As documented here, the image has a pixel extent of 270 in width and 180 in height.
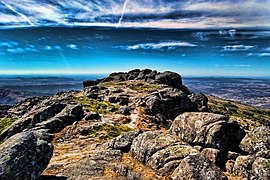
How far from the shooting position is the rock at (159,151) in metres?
30.0

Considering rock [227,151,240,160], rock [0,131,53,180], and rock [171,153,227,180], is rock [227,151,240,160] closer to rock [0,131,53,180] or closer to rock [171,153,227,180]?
rock [171,153,227,180]

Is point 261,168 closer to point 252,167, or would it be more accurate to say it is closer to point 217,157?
point 252,167

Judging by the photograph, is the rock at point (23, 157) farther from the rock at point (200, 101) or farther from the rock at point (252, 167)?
the rock at point (200, 101)

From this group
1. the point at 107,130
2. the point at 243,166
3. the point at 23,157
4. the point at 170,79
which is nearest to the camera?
the point at 23,157

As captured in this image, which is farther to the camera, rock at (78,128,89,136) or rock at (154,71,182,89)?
rock at (154,71,182,89)

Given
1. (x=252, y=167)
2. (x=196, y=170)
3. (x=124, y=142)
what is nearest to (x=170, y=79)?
(x=124, y=142)

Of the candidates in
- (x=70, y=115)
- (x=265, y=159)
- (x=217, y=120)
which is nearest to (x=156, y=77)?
(x=70, y=115)

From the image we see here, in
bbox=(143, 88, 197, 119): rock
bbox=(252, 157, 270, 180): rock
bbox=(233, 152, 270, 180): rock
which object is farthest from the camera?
bbox=(143, 88, 197, 119): rock

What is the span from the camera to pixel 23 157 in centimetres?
2486

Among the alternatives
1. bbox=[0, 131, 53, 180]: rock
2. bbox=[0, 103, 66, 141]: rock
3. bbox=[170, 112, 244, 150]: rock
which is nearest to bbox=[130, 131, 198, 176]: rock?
bbox=[170, 112, 244, 150]: rock

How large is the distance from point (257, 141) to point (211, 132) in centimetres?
530

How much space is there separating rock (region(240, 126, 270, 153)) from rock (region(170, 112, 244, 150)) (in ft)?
6.35

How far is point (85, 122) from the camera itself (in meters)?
61.7

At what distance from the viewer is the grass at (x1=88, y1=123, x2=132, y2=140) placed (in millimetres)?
50969
